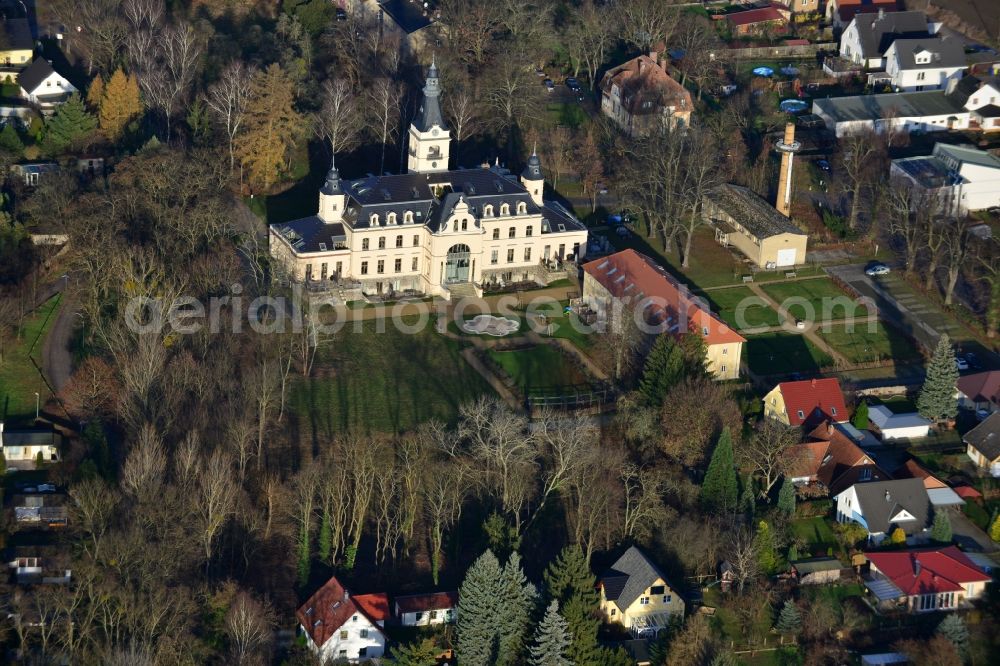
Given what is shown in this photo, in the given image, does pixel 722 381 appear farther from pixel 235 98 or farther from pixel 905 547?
pixel 235 98

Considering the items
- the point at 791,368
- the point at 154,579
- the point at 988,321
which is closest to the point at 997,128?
the point at 988,321

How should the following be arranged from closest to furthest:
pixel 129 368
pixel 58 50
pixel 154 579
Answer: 1. pixel 154 579
2. pixel 129 368
3. pixel 58 50

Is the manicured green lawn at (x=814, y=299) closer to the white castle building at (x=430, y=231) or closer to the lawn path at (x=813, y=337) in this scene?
the lawn path at (x=813, y=337)

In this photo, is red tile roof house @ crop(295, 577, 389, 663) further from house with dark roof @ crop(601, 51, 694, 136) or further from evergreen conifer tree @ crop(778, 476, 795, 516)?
house with dark roof @ crop(601, 51, 694, 136)


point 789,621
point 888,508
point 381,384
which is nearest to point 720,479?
point 888,508

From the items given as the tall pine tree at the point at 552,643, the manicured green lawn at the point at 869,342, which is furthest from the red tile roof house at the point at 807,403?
the tall pine tree at the point at 552,643

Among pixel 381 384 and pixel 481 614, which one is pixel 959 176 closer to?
pixel 381 384

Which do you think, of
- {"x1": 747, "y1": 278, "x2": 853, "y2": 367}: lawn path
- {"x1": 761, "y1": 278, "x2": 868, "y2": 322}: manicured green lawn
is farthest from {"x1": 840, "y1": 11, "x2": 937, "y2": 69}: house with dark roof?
{"x1": 747, "y1": 278, "x2": 853, "y2": 367}: lawn path
